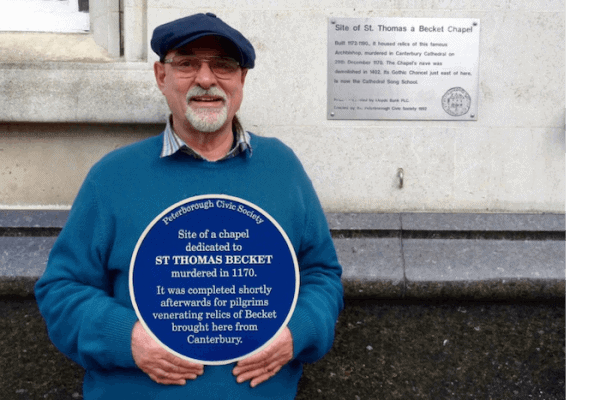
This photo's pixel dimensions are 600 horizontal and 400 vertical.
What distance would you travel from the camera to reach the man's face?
1911 mm

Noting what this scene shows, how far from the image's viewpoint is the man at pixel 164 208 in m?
1.87

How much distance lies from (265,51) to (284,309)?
225cm

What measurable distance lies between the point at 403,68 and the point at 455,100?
0.38m

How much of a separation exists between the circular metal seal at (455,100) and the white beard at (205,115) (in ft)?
7.18

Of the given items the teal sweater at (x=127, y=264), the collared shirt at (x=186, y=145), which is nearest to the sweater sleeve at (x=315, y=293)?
the teal sweater at (x=127, y=264)

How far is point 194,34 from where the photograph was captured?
185 cm

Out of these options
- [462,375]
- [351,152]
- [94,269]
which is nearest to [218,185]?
[94,269]

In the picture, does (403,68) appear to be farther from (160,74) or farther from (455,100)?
(160,74)

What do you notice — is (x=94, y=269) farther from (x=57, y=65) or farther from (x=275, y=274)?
(x=57, y=65)

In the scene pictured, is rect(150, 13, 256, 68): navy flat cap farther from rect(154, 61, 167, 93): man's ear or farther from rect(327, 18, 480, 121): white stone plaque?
rect(327, 18, 480, 121): white stone plaque

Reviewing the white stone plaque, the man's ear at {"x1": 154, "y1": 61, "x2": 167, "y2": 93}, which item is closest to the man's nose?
the man's ear at {"x1": 154, "y1": 61, "x2": 167, "y2": 93}

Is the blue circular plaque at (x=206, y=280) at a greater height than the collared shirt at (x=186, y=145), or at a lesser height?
lesser

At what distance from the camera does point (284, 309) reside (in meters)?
1.85

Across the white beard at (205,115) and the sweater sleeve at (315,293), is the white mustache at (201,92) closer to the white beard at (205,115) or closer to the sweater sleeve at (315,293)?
the white beard at (205,115)
